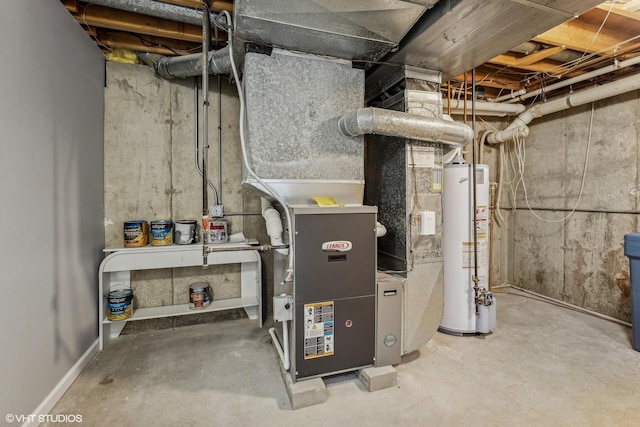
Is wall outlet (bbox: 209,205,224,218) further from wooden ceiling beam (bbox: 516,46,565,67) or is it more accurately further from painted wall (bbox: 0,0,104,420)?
wooden ceiling beam (bbox: 516,46,565,67)

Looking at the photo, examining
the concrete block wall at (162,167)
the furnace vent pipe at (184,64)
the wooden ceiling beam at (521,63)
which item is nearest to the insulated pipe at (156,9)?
the furnace vent pipe at (184,64)

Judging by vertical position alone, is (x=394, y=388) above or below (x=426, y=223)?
below

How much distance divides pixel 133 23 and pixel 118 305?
213 centimetres

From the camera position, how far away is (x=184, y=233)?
8.46 ft

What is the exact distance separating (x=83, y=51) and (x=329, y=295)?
8.23 feet

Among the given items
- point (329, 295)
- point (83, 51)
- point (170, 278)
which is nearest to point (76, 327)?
point (170, 278)

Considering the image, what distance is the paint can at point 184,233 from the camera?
101 inches

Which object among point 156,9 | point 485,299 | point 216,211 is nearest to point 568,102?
point 485,299

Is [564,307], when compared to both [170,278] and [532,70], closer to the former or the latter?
[532,70]

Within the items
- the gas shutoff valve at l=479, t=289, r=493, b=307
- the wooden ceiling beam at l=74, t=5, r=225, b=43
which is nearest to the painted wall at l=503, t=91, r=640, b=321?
the gas shutoff valve at l=479, t=289, r=493, b=307

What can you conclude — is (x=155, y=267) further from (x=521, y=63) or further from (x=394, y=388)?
(x=521, y=63)

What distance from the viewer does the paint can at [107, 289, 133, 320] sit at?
2.32 meters

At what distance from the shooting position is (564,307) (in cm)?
320

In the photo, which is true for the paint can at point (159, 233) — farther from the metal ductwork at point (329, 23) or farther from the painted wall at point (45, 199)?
the metal ductwork at point (329, 23)
